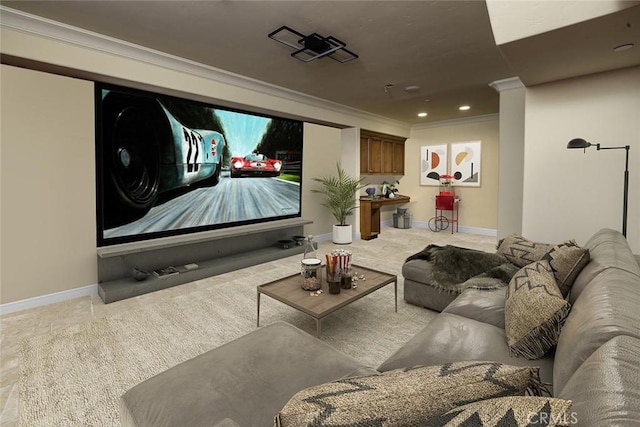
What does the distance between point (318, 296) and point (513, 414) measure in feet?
6.11

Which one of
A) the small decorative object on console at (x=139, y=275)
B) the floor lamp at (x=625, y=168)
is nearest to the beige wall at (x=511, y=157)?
the floor lamp at (x=625, y=168)

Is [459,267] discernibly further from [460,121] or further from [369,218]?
[460,121]

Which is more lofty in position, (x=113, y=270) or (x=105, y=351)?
(x=113, y=270)

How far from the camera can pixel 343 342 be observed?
7.84ft

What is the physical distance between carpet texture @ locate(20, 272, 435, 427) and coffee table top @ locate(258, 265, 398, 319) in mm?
359

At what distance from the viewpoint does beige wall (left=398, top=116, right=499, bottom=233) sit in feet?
22.2

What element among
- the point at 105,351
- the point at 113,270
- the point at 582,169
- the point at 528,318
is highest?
the point at 582,169

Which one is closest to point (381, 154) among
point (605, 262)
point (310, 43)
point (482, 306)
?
point (310, 43)

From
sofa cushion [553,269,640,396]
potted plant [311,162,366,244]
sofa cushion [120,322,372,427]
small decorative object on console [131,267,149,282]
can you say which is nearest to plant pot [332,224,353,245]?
potted plant [311,162,366,244]

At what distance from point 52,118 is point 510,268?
437cm

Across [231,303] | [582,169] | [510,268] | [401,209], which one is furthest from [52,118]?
[401,209]

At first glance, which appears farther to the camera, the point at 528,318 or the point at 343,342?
the point at 343,342

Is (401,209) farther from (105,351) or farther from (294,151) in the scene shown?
(105,351)

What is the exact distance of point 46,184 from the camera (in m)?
3.00
